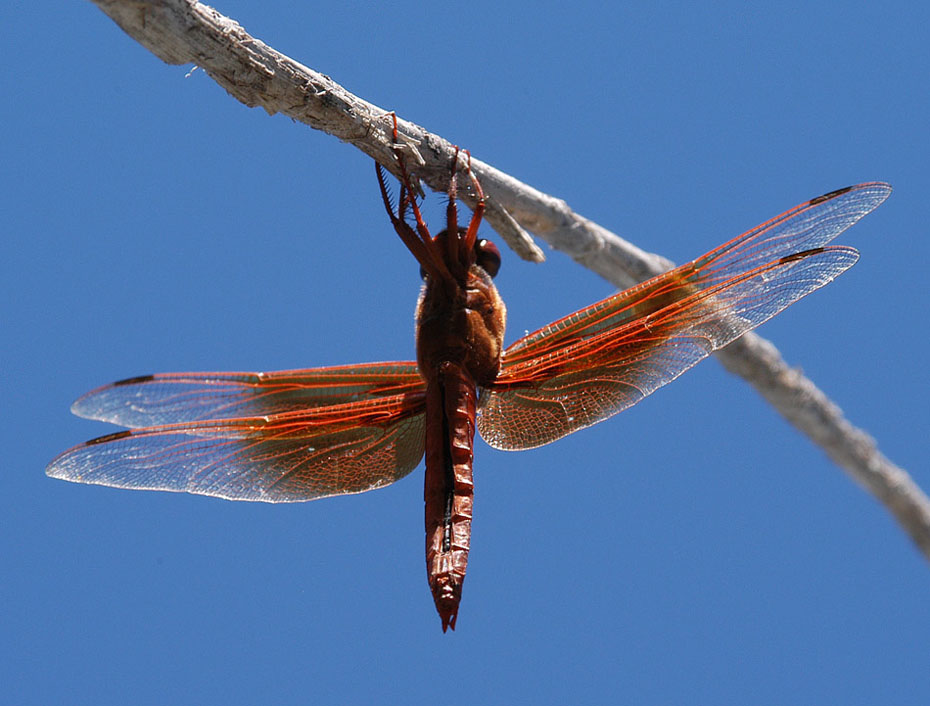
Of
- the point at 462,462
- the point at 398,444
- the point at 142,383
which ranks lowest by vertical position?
the point at 462,462

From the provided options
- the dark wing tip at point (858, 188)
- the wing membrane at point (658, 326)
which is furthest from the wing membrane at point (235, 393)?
the dark wing tip at point (858, 188)

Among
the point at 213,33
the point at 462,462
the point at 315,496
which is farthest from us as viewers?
the point at 315,496

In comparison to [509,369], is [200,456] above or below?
below

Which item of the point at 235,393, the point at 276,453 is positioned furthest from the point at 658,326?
the point at 235,393

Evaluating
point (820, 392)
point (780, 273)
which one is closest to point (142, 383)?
point (780, 273)

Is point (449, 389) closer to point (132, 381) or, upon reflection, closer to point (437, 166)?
point (437, 166)

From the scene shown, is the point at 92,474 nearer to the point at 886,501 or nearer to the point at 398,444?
the point at 398,444

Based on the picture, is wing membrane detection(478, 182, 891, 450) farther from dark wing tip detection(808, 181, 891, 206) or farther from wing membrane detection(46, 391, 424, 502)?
wing membrane detection(46, 391, 424, 502)

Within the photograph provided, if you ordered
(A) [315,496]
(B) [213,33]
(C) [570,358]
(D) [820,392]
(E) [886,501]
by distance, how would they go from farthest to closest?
1. (E) [886,501]
2. (D) [820,392]
3. (A) [315,496]
4. (C) [570,358]
5. (B) [213,33]

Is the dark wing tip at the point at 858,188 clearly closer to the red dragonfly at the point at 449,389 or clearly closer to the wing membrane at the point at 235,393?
the red dragonfly at the point at 449,389
